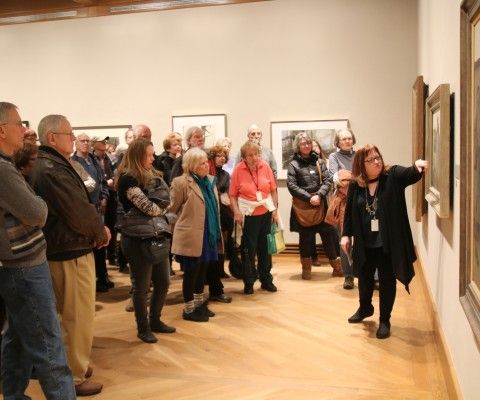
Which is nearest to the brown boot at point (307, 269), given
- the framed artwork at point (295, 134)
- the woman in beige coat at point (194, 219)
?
the framed artwork at point (295, 134)

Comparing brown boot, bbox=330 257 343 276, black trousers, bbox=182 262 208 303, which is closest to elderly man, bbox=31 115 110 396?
black trousers, bbox=182 262 208 303

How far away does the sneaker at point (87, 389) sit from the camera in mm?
3941

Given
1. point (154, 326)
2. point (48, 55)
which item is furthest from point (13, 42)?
point (154, 326)

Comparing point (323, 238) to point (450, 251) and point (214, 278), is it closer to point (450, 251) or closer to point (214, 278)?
point (214, 278)

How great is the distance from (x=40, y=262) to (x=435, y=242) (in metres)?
3.42

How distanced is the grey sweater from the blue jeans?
0.07 meters

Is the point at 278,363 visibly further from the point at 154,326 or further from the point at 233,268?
the point at 233,268

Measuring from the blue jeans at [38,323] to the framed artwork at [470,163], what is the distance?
7.08 ft

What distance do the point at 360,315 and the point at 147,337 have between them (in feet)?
6.61

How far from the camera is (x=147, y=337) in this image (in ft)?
16.5

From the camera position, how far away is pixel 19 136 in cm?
308

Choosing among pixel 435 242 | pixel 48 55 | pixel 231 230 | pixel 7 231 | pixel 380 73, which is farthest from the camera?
pixel 48 55

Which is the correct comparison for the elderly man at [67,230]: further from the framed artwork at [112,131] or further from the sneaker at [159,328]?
the framed artwork at [112,131]

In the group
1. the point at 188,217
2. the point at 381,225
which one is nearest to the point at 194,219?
the point at 188,217
